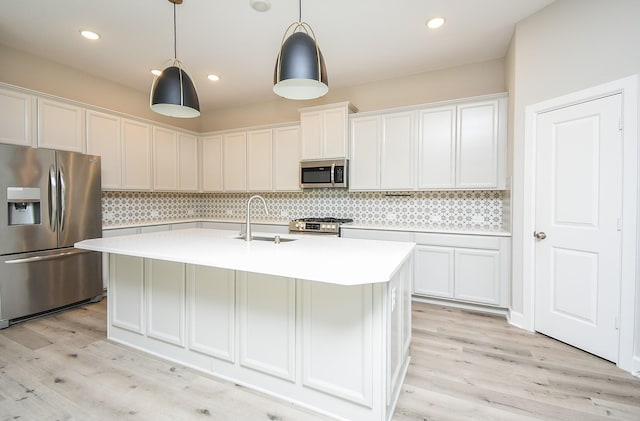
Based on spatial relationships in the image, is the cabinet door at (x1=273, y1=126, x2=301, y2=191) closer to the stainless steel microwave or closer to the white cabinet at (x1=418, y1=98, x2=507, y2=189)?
the stainless steel microwave

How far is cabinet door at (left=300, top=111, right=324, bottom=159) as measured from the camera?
4.20m

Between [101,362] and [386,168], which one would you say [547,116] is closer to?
[386,168]

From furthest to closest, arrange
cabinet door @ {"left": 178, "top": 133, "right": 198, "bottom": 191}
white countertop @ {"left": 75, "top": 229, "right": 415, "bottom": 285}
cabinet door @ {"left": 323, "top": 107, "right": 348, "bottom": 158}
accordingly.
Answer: cabinet door @ {"left": 178, "top": 133, "right": 198, "bottom": 191} < cabinet door @ {"left": 323, "top": 107, "right": 348, "bottom": 158} < white countertop @ {"left": 75, "top": 229, "right": 415, "bottom": 285}

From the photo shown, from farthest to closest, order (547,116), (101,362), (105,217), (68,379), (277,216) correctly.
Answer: (277,216) < (105,217) < (547,116) < (101,362) < (68,379)

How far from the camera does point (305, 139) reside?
4.30 meters

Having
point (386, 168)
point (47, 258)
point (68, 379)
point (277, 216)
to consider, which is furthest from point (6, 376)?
point (386, 168)

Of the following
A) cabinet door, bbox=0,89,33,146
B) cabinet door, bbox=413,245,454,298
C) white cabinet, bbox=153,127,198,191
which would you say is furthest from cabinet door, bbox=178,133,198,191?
cabinet door, bbox=413,245,454,298

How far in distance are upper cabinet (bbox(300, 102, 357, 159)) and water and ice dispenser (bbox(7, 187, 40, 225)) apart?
9.78 feet

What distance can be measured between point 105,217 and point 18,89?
1749mm

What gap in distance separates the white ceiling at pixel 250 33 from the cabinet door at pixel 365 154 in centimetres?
69

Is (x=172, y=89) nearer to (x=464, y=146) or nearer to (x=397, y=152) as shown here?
(x=397, y=152)

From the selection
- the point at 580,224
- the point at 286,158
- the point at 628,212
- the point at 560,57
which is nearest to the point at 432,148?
the point at 560,57

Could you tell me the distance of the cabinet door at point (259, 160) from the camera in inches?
187

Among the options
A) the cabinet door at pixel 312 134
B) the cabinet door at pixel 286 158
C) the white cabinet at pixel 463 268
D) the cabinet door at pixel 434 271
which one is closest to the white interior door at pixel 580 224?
the white cabinet at pixel 463 268
